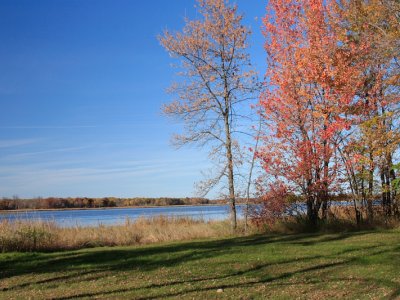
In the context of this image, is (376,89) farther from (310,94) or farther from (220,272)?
(220,272)

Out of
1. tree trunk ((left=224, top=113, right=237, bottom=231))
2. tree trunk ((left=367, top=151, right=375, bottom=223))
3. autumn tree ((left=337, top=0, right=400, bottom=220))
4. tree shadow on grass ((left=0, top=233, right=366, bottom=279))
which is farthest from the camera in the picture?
tree trunk ((left=224, top=113, right=237, bottom=231))

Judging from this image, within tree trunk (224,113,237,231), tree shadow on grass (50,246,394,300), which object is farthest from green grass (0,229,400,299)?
tree trunk (224,113,237,231)

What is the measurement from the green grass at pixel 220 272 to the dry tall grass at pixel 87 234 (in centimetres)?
196

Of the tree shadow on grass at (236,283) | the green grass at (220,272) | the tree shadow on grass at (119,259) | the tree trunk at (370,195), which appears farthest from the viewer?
the tree trunk at (370,195)

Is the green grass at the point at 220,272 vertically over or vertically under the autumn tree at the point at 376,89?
under

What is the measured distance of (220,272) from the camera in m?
9.30

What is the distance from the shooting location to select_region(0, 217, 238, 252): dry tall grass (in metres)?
15.8

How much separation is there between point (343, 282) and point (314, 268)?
144 centimetres

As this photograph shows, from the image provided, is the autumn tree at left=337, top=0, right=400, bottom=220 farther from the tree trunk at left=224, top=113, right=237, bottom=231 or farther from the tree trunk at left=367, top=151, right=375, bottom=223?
the tree trunk at left=224, top=113, right=237, bottom=231

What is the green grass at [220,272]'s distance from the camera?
750 cm

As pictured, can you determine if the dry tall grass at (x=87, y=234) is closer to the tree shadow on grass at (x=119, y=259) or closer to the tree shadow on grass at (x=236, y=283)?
the tree shadow on grass at (x=119, y=259)

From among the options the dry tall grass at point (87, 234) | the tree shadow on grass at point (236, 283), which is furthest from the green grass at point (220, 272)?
the dry tall grass at point (87, 234)

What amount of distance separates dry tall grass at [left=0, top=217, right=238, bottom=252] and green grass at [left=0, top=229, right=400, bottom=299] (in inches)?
77.3

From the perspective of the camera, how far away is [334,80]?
1723cm
